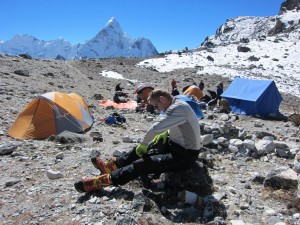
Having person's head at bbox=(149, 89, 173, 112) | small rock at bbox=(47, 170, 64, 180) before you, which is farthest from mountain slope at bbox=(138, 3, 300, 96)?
small rock at bbox=(47, 170, 64, 180)

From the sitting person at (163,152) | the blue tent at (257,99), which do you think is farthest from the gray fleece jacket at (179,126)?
the blue tent at (257,99)

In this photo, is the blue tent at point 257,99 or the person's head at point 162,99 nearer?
the person's head at point 162,99

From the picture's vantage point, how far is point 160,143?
253 inches

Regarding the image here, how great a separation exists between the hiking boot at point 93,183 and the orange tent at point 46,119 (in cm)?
493

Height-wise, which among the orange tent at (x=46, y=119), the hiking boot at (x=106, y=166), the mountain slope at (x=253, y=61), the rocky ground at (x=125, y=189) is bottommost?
the rocky ground at (x=125, y=189)

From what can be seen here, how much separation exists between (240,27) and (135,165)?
433 feet

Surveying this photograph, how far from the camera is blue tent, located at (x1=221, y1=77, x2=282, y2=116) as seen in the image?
17.1m

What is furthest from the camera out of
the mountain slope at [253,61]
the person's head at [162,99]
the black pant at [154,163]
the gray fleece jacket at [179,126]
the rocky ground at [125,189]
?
the mountain slope at [253,61]

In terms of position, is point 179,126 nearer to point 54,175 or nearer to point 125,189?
point 125,189

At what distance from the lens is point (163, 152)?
6215mm

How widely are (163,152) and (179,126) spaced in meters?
0.62

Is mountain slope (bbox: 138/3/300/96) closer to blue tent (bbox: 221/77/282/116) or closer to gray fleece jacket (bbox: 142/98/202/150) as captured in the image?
blue tent (bbox: 221/77/282/116)

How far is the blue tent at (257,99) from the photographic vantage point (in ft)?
56.1

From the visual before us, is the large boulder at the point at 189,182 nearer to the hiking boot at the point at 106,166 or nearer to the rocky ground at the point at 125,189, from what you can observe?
the rocky ground at the point at 125,189
